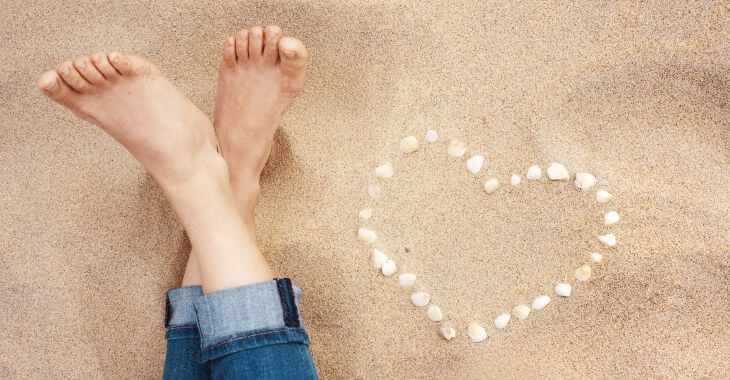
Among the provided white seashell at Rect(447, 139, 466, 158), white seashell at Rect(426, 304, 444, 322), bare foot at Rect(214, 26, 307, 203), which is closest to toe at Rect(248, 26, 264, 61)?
bare foot at Rect(214, 26, 307, 203)

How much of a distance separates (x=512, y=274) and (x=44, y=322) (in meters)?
1.23

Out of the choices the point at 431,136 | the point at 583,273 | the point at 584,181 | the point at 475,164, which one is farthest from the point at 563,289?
the point at 431,136

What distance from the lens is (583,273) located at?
4.44 feet

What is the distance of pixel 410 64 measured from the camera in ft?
4.63

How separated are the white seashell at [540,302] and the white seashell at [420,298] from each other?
27 centimetres

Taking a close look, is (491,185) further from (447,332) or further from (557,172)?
(447,332)

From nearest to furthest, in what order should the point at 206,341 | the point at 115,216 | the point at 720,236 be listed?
1. the point at 206,341
2. the point at 720,236
3. the point at 115,216

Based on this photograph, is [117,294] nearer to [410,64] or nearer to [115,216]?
[115,216]

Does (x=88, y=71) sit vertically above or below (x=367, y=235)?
above

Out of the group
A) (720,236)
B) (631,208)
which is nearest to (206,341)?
(631,208)

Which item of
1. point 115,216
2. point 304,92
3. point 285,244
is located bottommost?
point 285,244

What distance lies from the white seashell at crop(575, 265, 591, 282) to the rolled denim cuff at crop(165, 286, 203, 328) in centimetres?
93

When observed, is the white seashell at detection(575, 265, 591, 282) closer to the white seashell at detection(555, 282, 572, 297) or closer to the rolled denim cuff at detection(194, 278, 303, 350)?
the white seashell at detection(555, 282, 572, 297)

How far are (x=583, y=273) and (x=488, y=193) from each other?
305 millimetres
